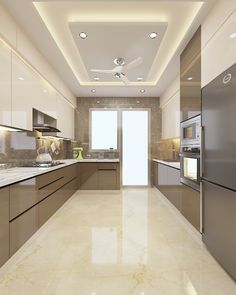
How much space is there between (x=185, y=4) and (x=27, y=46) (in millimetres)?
1988

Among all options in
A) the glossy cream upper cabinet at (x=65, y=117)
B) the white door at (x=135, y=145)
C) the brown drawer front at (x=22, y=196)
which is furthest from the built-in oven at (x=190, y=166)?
the white door at (x=135, y=145)

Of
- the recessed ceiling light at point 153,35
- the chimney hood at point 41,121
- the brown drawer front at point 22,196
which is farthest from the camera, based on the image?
the chimney hood at point 41,121

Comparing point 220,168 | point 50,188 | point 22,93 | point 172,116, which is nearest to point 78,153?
point 172,116

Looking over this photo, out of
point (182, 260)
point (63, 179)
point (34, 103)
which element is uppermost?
point (34, 103)

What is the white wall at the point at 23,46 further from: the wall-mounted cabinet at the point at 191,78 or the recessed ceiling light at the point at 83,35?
the wall-mounted cabinet at the point at 191,78

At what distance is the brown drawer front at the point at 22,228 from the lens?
6.41 feet

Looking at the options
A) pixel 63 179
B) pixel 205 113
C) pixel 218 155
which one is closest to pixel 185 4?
pixel 205 113

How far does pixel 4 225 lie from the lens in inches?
70.7

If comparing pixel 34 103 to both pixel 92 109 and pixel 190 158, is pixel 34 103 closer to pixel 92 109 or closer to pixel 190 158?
pixel 190 158

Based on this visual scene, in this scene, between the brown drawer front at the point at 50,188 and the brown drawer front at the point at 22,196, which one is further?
the brown drawer front at the point at 50,188

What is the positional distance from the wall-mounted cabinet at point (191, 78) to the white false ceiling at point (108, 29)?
0.14m

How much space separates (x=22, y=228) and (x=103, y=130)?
4270 mm

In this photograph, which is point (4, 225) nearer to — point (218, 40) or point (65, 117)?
point (218, 40)

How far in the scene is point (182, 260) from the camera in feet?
6.73
